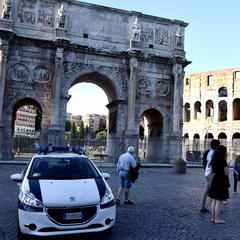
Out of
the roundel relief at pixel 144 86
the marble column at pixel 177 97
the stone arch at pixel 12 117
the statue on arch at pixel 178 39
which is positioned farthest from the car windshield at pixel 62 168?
the statue on arch at pixel 178 39

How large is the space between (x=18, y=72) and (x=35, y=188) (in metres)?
20.4

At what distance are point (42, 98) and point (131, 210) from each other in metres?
18.2

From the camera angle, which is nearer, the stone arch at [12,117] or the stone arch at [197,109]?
the stone arch at [12,117]

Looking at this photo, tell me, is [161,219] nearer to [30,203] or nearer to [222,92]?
[30,203]

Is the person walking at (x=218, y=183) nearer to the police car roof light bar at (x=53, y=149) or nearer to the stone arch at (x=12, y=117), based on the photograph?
the police car roof light bar at (x=53, y=149)

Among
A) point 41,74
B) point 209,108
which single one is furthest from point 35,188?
point 209,108

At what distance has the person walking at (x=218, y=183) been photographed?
7.66 m

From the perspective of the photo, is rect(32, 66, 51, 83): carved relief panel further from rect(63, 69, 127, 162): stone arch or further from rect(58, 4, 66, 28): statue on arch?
rect(58, 4, 66, 28): statue on arch

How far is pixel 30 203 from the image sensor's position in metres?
5.89

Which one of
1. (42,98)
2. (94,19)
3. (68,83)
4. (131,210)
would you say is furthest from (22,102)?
(131,210)

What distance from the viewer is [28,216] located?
5.78 m

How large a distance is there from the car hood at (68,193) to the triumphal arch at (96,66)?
18412 mm

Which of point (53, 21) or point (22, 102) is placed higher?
point (53, 21)

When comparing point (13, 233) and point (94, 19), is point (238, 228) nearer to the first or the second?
point (13, 233)
